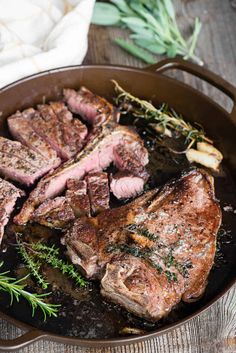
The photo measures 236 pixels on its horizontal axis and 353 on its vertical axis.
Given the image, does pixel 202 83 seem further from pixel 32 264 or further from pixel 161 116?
pixel 32 264

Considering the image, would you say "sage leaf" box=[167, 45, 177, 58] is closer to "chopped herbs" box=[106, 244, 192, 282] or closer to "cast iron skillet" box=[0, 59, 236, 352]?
"cast iron skillet" box=[0, 59, 236, 352]

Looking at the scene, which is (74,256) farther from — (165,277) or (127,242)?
(165,277)

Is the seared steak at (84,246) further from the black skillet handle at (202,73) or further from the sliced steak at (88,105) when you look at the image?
the black skillet handle at (202,73)

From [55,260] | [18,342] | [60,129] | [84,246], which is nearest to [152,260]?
[84,246]

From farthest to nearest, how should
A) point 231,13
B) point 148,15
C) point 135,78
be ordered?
1. point 231,13
2. point 148,15
3. point 135,78

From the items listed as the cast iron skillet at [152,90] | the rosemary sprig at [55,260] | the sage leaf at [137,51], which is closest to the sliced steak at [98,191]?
the rosemary sprig at [55,260]

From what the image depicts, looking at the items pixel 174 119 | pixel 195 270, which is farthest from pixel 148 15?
pixel 195 270
